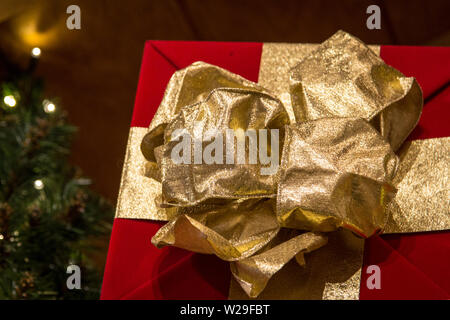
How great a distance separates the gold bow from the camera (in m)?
0.52

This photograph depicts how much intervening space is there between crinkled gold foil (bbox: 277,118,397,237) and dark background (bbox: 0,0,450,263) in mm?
763

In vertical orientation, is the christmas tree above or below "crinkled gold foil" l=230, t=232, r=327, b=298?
above

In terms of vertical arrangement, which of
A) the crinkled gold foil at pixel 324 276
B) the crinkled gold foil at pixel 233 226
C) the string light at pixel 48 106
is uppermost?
the string light at pixel 48 106

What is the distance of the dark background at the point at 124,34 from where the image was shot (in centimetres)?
120

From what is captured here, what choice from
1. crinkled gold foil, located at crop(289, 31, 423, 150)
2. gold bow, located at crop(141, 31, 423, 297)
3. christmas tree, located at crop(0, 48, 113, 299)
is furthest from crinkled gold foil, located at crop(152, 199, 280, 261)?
christmas tree, located at crop(0, 48, 113, 299)


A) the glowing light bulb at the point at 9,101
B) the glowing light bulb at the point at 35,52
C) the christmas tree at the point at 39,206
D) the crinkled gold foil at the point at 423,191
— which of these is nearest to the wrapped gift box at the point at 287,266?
the crinkled gold foil at the point at 423,191

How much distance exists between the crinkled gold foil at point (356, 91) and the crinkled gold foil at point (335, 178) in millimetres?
55

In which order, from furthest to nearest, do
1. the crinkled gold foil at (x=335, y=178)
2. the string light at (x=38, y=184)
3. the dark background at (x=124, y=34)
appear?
1. the dark background at (x=124, y=34)
2. the string light at (x=38, y=184)
3. the crinkled gold foil at (x=335, y=178)

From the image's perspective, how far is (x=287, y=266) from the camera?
58 centimetres

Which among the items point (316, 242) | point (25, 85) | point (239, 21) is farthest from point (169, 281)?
point (239, 21)

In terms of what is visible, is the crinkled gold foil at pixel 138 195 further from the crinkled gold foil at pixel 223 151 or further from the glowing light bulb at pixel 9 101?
the glowing light bulb at pixel 9 101

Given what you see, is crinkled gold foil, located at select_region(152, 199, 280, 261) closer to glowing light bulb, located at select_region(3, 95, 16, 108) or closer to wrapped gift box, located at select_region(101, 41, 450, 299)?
wrapped gift box, located at select_region(101, 41, 450, 299)

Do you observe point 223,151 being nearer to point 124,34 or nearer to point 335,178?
point 335,178
